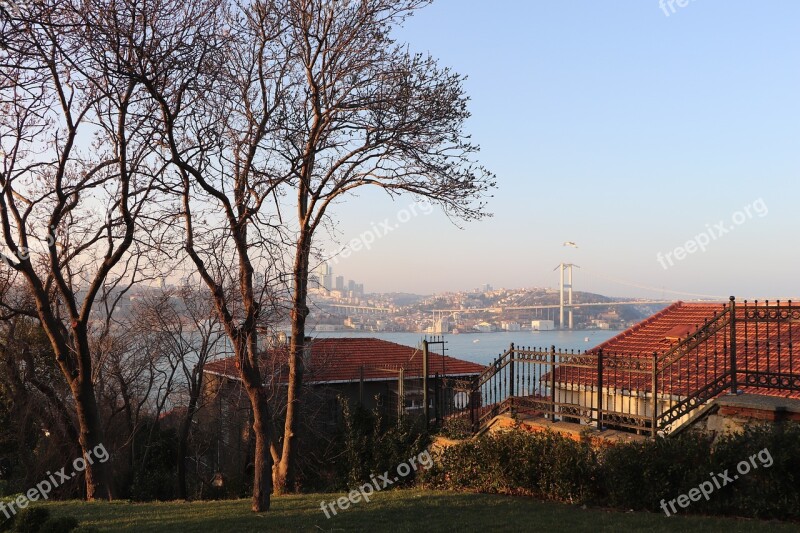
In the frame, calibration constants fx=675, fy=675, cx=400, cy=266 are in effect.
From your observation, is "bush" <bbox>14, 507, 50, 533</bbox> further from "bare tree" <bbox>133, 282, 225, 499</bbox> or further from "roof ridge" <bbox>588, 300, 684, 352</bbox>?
"roof ridge" <bbox>588, 300, 684, 352</bbox>

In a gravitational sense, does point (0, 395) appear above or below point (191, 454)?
above

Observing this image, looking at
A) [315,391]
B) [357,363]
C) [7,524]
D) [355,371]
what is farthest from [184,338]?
[7,524]

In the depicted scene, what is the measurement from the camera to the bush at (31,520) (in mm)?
7586

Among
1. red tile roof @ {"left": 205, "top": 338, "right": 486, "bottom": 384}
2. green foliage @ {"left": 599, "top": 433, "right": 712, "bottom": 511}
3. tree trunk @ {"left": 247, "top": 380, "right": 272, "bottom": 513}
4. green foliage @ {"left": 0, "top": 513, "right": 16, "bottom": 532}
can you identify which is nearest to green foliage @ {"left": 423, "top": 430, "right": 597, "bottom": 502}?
green foliage @ {"left": 599, "top": 433, "right": 712, "bottom": 511}

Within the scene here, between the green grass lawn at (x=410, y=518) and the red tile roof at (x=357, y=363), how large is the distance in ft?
32.2

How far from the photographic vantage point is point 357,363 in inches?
1045

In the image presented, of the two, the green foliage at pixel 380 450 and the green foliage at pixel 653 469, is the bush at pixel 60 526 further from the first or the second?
the green foliage at pixel 380 450

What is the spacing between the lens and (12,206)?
1393cm

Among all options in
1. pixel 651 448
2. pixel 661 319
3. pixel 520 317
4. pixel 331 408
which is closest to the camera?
pixel 651 448

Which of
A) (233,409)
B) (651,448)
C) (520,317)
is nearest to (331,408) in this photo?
(233,409)

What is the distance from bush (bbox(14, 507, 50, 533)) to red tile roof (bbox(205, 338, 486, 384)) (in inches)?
469

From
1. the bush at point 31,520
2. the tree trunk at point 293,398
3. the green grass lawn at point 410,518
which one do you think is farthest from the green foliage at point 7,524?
the tree trunk at point 293,398

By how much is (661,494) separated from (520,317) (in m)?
45.6

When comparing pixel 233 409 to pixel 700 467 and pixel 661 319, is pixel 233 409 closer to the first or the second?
pixel 661 319
